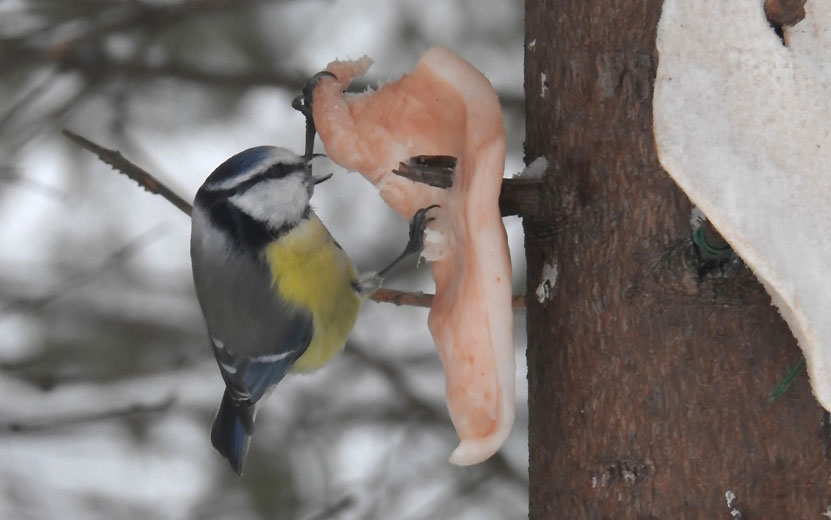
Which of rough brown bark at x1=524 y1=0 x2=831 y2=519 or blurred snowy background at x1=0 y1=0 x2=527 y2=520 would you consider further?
blurred snowy background at x1=0 y1=0 x2=527 y2=520

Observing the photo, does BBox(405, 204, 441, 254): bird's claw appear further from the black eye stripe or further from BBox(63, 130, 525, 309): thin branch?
the black eye stripe

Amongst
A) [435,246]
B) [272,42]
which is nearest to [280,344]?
[435,246]

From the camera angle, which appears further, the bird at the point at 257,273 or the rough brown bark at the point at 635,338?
the bird at the point at 257,273

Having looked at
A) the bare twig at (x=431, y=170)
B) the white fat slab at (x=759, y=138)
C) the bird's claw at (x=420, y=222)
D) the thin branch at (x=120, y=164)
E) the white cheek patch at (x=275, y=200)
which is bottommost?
the white cheek patch at (x=275, y=200)

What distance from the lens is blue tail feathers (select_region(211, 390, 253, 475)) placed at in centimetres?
164

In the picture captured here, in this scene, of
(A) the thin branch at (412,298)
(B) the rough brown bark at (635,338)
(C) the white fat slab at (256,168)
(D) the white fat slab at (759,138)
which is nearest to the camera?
(D) the white fat slab at (759,138)

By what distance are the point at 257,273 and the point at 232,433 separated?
0.28 metres

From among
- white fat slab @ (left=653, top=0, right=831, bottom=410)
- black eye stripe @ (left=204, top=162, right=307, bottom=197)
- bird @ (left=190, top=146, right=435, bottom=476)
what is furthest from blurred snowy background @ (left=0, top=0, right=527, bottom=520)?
white fat slab @ (left=653, top=0, right=831, bottom=410)

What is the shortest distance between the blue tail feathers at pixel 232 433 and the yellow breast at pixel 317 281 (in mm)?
151

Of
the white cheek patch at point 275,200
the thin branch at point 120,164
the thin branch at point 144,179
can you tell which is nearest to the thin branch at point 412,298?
the thin branch at point 144,179

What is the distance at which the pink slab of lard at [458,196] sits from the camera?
88 cm

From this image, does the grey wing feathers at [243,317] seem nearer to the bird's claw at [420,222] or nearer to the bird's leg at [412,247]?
the bird's leg at [412,247]

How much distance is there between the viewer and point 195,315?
253cm

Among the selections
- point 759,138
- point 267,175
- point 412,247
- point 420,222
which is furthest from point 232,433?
point 759,138
